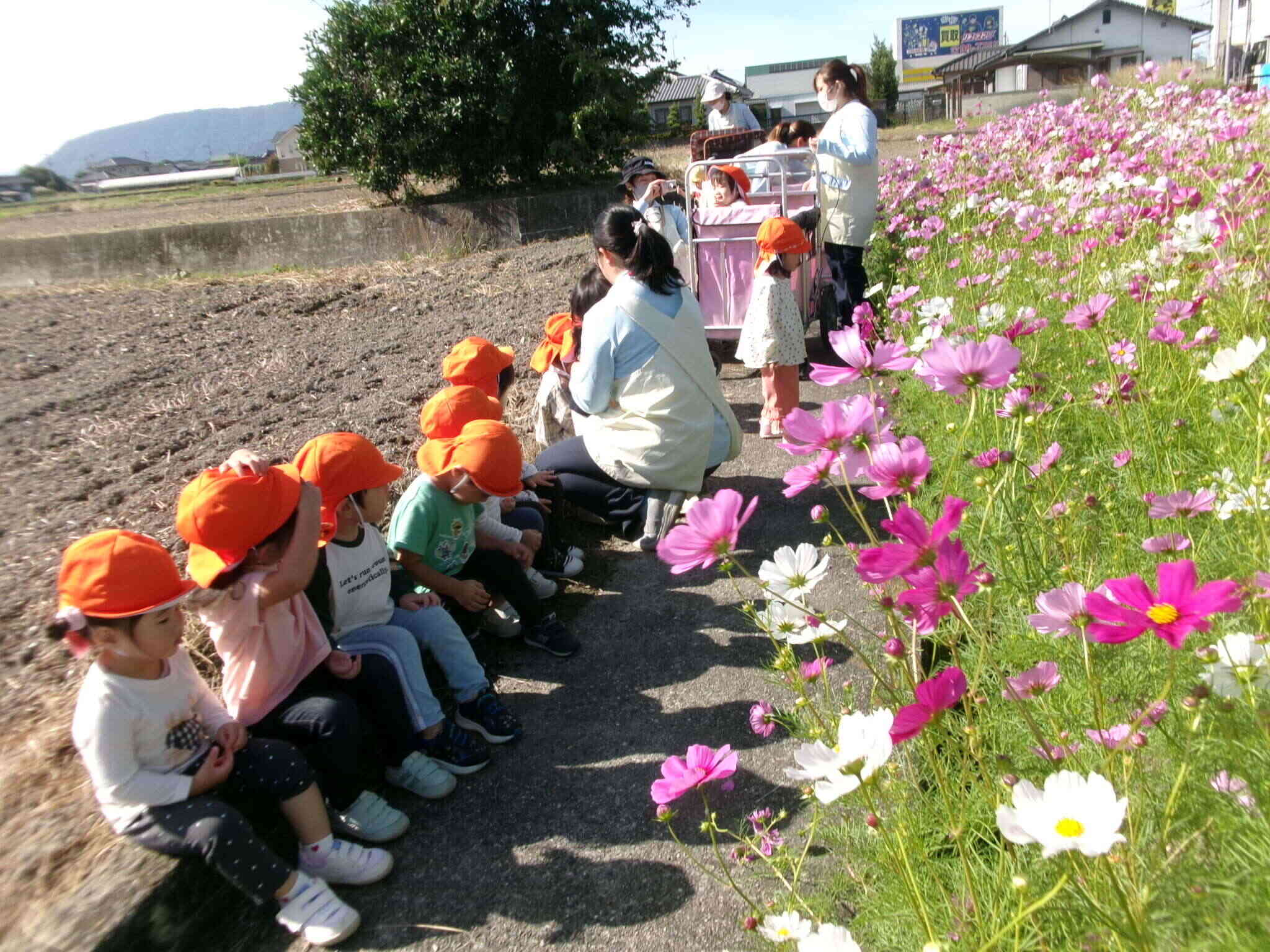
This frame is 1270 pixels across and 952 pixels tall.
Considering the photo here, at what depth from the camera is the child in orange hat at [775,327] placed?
479 centimetres

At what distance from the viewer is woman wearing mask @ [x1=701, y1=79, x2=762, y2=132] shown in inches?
316

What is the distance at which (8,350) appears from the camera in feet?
21.2

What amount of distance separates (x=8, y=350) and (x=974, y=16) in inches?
3917

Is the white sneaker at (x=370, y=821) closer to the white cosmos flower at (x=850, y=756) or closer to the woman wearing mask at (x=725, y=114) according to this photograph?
the white cosmos flower at (x=850, y=756)

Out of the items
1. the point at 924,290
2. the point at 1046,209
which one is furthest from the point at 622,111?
the point at 1046,209

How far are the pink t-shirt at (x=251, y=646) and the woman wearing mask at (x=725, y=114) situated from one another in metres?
6.57

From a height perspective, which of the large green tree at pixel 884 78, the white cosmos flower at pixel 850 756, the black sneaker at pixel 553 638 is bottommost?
the black sneaker at pixel 553 638

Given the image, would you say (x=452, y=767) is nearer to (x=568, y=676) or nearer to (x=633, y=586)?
(x=568, y=676)

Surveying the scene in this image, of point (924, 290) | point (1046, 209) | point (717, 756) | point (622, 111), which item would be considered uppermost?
point (622, 111)

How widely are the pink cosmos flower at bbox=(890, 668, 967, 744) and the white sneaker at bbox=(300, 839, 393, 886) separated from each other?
1.51 m

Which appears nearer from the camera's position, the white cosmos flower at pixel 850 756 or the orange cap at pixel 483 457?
the white cosmos flower at pixel 850 756

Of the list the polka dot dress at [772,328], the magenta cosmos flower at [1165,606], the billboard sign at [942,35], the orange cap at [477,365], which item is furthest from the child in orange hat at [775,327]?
the billboard sign at [942,35]

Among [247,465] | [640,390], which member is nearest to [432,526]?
[247,465]

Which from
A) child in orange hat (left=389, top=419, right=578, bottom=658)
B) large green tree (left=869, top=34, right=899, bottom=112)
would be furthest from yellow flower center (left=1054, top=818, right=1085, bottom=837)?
large green tree (left=869, top=34, right=899, bottom=112)
